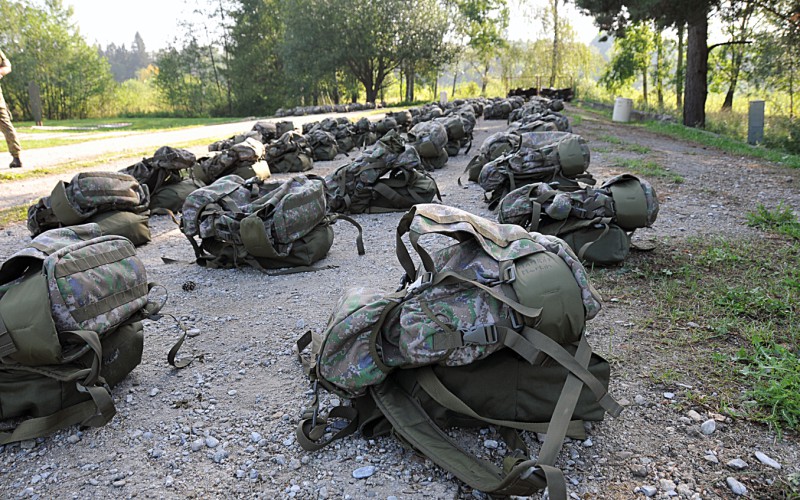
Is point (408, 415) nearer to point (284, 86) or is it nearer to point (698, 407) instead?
point (698, 407)

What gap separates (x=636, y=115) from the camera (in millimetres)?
18750

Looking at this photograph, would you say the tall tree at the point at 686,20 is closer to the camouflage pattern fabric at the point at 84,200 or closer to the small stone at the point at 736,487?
the camouflage pattern fabric at the point at 84,200

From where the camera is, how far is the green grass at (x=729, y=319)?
7.82 feet

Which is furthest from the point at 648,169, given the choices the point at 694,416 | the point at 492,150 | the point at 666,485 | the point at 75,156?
the point at 75,156

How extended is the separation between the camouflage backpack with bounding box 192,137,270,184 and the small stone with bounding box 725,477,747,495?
6831 millimetres

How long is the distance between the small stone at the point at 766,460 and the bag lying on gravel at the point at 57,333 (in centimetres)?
272

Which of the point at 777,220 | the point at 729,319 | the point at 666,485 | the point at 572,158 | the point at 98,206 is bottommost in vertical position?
the point at 666,485

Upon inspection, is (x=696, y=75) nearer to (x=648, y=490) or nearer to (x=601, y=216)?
(x=601, y=216)

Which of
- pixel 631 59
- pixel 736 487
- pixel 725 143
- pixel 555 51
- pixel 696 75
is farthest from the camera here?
pixel 555 51

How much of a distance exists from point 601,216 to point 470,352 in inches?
93.6

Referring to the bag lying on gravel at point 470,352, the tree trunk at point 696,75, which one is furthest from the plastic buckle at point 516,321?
the tree trunk at point 696,75

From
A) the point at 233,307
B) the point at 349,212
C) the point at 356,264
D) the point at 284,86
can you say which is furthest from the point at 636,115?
the point at 284,86

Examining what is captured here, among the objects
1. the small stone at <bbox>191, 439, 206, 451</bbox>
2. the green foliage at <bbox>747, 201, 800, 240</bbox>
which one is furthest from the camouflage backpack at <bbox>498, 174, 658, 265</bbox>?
the small stone at <bbox>191, 439, 206, 451</bbox>

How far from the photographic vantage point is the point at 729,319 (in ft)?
10.2
